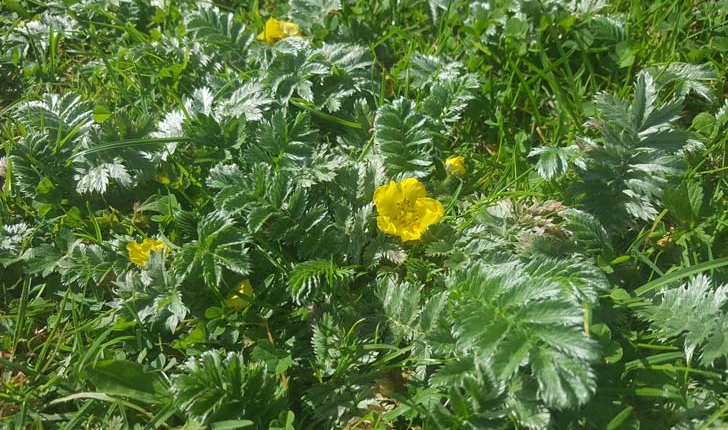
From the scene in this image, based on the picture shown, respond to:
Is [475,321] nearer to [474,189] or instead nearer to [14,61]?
[474,189]

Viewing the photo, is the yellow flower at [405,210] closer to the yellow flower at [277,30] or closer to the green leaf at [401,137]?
the green leaf at [401,137]

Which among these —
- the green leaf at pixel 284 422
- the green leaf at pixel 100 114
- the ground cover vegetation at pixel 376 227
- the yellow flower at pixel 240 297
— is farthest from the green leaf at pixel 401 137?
the green leaf at pixel 100 114

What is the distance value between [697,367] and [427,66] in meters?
1.60

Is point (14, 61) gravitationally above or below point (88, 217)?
above

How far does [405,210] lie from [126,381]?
108 cm

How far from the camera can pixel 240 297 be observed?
2.28m

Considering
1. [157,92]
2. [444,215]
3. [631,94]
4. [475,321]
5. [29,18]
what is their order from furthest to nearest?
1. [29,18]
2. [157,92]
3. [631,94]
4. [444,215]
5. [475,321]

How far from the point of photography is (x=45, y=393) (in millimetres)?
2248

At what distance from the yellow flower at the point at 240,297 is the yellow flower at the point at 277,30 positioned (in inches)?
51.7

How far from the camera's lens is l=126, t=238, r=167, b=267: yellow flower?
2.42 metres

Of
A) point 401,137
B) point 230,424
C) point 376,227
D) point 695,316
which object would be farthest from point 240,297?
point 695,316

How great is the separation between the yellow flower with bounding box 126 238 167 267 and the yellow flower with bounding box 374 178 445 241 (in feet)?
2.64

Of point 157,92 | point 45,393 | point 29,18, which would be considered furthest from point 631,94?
point 29,18

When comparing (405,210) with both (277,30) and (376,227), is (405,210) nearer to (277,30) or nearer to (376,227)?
(376,227)
